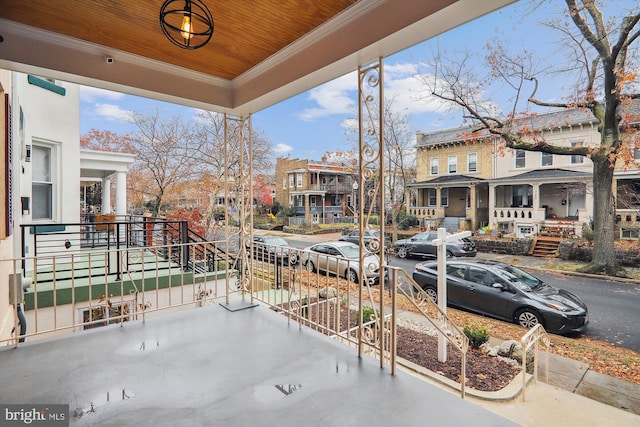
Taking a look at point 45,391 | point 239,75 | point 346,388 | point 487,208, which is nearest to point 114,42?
point 239,75

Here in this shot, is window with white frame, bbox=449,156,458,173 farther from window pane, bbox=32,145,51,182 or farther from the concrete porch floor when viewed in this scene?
window pane, bbox=32,145,51,182

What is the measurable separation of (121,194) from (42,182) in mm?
2121

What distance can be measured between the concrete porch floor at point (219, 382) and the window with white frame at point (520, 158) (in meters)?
2.05

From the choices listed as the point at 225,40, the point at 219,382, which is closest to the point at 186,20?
the point at 225,40

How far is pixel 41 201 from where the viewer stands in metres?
4.63

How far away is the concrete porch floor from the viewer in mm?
1597

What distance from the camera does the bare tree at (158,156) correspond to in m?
7.04

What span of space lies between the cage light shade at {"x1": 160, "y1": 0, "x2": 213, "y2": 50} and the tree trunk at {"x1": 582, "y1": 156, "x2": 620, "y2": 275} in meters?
2.75

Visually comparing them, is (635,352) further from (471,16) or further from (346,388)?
(471,16)

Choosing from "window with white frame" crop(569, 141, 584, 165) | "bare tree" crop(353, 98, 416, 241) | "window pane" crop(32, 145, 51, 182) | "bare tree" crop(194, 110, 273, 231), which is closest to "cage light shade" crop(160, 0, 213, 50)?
"bare tree" crop(353, 98, 416, 241)

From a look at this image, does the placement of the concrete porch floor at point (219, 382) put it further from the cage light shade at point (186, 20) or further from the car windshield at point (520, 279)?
the cage light shade at point (186, 20)

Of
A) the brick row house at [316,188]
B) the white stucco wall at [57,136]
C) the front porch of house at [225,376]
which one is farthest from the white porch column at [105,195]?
the front porch of house at [225,376]

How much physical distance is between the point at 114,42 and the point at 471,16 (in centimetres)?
248

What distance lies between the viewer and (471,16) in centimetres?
157
